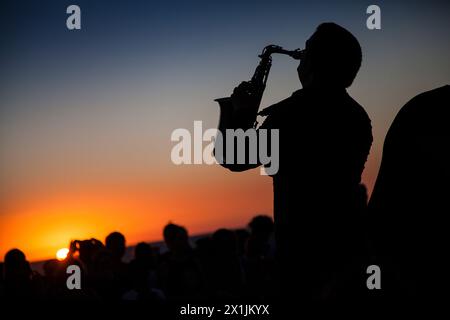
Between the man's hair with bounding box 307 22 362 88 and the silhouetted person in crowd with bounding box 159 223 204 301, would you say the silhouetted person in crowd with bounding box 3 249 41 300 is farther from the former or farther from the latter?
the man's hair with bounding box 307 22 362 88

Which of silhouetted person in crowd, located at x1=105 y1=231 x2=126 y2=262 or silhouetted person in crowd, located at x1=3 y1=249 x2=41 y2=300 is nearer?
silhouetted person in crowd, located at x1=3 y1=249 x2=41 y2=300

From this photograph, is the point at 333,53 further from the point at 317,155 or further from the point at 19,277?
the point at 19,277

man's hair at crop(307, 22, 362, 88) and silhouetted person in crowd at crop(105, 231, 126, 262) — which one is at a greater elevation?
man's hair at crop(307, 22, 362, 88)

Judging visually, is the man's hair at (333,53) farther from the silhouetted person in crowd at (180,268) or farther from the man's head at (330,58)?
the silhouetted person in crowd at (180,268)

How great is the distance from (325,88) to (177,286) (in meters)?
3.83

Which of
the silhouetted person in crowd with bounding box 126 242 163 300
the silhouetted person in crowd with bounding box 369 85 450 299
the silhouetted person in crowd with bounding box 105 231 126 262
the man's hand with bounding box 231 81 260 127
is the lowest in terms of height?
the silhouetted person in crowd with bounding box 126 242 163 300

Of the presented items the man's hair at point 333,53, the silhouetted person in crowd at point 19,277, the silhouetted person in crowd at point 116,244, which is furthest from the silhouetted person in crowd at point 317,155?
the silhouetted person in crowd at point 116,244

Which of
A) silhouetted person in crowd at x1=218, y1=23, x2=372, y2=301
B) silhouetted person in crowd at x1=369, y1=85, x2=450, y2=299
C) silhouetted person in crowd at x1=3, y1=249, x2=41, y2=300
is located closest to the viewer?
silhouetted person in crowd at x1=369, y1=85, x2=450, y2=299

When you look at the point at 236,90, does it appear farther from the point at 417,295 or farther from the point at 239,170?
the point at 417,295

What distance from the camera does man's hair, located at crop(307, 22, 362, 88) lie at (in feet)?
7.94

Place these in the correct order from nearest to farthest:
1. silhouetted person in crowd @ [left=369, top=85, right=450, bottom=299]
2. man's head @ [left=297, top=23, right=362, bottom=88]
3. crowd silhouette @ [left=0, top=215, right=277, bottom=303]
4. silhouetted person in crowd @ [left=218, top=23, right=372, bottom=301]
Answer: silhouetted person in crowd @ [left=369, top=85, right=450, bottom=299]
silhouetted person in crowd @ [left=218, top=23, right=372, bottom=301]
man's head @ [left=297, top=23, right=362, bottom=88]
crowd silhouette @ [left=0, top=215, right=277, bottom=303]

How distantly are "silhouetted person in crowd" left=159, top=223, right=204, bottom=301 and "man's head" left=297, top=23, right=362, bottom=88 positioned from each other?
362 cm

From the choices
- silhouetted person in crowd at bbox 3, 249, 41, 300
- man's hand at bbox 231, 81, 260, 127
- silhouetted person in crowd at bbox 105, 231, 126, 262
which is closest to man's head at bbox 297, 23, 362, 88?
man's hand at bbox 231, 81, 260, 127

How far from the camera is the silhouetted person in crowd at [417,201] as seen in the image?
1.48 meters
